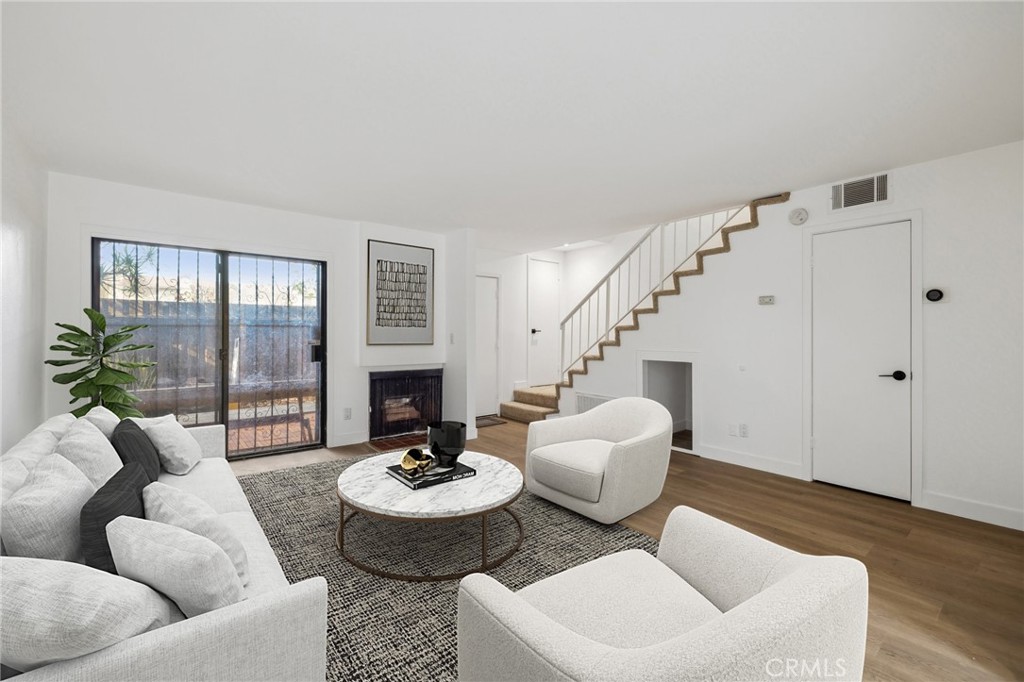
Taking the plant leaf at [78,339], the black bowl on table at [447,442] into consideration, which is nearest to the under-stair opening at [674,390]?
the black bowl on table at [447,442]

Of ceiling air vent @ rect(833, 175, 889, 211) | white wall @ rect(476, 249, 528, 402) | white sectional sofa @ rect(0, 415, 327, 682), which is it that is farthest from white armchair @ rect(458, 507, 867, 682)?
white wall @ rect(476, 249, 528, 402)

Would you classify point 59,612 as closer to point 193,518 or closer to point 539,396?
point 193,518

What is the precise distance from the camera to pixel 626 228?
534cm

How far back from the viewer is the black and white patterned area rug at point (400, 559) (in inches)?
69.1

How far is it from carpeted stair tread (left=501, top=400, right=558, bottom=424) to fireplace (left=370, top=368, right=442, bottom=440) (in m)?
1.21

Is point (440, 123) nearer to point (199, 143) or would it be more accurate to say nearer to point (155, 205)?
point (199, 143)

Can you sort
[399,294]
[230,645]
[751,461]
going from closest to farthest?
[230,645], [751,461], [399,294]

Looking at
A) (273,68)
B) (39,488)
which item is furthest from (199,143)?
(39,488)

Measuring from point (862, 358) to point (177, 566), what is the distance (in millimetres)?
4414

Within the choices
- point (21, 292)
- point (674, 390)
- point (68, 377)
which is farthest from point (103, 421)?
point (674, 390)

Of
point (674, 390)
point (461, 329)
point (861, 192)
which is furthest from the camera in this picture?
point (674, 390)

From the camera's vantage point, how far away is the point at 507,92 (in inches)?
91.7

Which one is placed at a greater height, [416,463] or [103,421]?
[103,421]

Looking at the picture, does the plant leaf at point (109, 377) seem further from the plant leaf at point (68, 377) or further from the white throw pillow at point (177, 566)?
the white throw pillow at point (177, 566)
